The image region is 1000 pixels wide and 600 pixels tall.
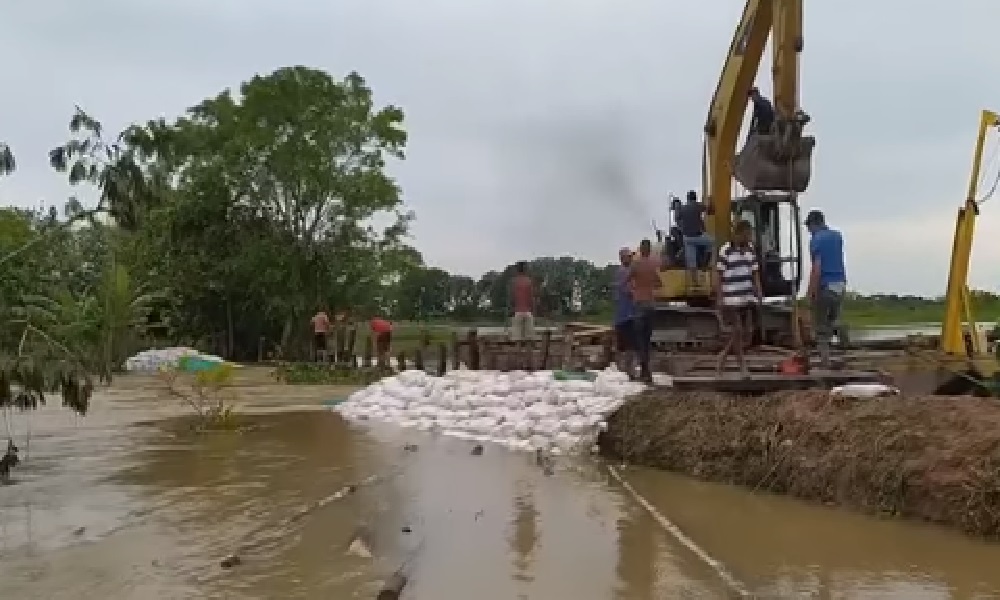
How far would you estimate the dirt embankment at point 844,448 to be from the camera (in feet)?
21.0

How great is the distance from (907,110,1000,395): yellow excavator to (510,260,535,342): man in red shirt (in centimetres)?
505

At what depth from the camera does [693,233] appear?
1309cm

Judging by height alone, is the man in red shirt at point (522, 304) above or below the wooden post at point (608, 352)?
above

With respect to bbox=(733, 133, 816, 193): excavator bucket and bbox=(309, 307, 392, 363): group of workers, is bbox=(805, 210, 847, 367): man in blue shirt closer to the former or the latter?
bbox=(733, 133, 816, 193): excavator bucket

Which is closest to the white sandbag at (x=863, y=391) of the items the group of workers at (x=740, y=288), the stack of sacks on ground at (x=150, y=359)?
the group of workers at (x=740, y=288)

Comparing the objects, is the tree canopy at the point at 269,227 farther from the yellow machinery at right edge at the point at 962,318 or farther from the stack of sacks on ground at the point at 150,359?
the yellow machinery at right edge at the point at 962,318

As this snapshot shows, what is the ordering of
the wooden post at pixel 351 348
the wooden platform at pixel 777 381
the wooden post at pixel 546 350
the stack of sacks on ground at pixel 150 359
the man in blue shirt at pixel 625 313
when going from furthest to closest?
the stack of sacks on ground at pixel 150 359 → the wooden post at pixel 351 348 → the wooden post at pixel 546 350 → the man in blue shirt at pixel 625 313 → the wooden platform at pixel 777 381

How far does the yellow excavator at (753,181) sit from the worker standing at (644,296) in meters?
2.08

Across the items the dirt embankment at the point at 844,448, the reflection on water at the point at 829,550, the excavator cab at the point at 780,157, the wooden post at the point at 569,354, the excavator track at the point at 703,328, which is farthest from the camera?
the wooden post at the point at 569,354

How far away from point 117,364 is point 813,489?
68.8ft

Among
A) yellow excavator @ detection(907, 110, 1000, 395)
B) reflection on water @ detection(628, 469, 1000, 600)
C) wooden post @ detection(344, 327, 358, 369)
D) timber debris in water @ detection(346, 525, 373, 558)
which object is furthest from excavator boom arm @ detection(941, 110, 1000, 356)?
wooden post @ detection(344, 327, 358, 369)

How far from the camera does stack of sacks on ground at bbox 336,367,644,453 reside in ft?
32.7

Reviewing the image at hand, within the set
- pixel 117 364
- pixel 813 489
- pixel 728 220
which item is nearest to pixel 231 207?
pixel 117 364

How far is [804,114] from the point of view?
11422 millimetres
